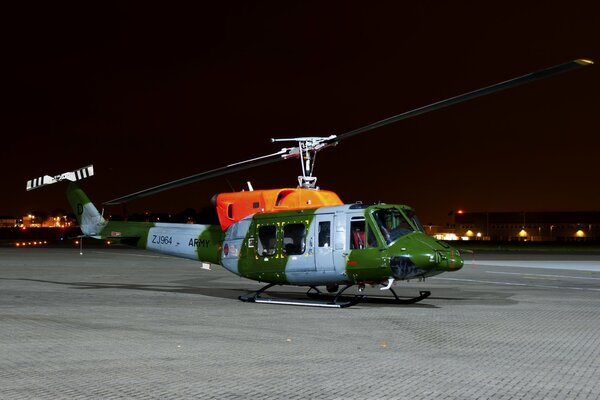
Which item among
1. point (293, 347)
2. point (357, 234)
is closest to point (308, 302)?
point (357, 234)

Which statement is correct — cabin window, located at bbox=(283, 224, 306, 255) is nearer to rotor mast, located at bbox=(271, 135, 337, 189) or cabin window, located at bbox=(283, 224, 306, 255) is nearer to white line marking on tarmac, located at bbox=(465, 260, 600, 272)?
rotor mast, located at bbox=(271, 135, 337, 189)

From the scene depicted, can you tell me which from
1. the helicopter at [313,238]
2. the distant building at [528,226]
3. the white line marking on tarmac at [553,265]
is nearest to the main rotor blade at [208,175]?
the helicopter at [313,238]

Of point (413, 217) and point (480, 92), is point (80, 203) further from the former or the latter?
point (480, 92)

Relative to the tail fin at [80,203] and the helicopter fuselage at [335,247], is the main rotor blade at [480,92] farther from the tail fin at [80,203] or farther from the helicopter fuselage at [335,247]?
the tail fin at [80,203]

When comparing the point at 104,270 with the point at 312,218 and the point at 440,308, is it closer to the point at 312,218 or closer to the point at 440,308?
the point at 312,218

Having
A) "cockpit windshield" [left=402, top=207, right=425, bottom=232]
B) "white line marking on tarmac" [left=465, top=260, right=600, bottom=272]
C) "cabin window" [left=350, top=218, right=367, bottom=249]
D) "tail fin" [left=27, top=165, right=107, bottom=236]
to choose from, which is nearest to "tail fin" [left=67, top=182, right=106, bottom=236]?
"tail fin" [left=27, top=165, right=107, bottom=236]

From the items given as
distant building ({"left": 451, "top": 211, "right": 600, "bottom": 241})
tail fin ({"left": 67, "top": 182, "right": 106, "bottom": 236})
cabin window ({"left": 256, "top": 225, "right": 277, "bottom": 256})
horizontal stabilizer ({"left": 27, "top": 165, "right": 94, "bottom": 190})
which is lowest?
distant building ({"left": 451, "top": 211, "right": 600, "bottom": 241})

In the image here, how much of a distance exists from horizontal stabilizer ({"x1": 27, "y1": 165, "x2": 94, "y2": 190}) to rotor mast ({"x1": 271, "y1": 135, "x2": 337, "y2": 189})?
6.89 m

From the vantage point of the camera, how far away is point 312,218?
627 inches

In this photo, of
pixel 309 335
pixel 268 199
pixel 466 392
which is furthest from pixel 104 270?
pixel 466 392

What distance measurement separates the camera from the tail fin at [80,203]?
2078cm

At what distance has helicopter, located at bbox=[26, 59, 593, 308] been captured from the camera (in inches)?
572

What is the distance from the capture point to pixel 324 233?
15.7m

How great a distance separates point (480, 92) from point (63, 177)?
14298 mm
